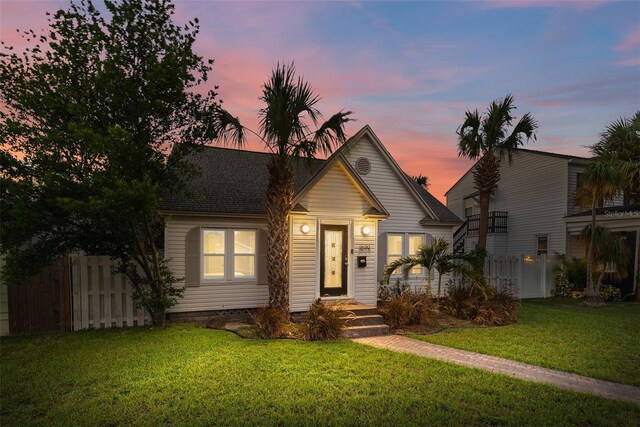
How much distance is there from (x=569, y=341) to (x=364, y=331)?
4.59m

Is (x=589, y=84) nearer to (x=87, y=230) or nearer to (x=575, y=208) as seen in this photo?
(x=575, y=208)

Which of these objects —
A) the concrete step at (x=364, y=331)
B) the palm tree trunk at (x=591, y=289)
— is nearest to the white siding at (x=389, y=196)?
the concrete step at (x=364, y=331)

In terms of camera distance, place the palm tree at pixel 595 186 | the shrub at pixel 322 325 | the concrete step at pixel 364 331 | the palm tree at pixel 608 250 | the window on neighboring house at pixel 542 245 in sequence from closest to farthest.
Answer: the shrub at pixel 322 325 → the concrete step at pixel 364 331 → the palm tree at pixel 595 186 → the palm tree at pixel 608 250 → the window on neighboring house at pixel 542 245

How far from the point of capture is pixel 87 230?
327 inches

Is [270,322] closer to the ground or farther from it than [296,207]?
closer to the ground

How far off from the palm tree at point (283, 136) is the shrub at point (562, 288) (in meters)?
13.2

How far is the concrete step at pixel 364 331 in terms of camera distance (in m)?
8.59

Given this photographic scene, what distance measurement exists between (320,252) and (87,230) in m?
5.88

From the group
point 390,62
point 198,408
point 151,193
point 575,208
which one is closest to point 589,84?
point 575,208

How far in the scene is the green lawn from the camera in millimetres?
6430

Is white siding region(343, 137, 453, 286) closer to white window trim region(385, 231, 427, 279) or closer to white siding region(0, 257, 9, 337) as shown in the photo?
white window trim region(385, 231, 427, 279)

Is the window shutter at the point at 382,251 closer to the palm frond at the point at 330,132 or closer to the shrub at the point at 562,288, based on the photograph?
the palm frond at the point at 330,132

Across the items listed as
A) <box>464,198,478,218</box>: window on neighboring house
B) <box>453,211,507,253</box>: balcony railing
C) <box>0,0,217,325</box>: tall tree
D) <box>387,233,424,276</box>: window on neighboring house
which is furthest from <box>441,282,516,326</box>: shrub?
<box>464,198,478,218</box>: window on neighboring house

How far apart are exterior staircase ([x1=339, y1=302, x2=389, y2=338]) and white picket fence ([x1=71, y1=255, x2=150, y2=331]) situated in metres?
5.43
